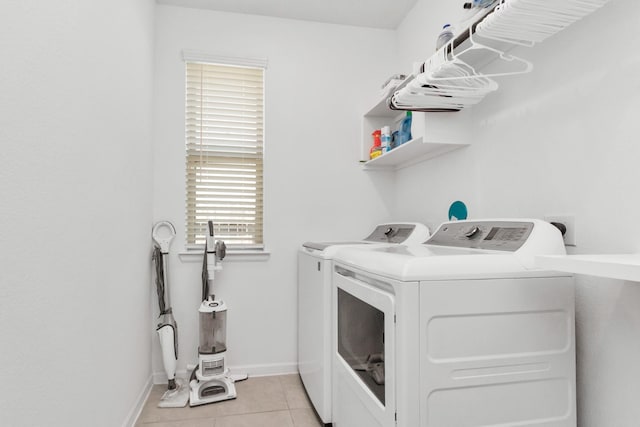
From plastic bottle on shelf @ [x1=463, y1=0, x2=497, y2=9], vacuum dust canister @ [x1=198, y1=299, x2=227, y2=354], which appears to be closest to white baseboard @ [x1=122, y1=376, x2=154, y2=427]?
vacuum dust canister @ [x1=198, y1=299, x2=227, y2=354]

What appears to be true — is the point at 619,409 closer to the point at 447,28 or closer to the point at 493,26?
the point at 493,26

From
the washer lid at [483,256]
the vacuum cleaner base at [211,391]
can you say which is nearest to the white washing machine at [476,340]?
the washer lid at [483,256]

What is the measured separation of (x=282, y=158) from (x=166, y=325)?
1.39 metres

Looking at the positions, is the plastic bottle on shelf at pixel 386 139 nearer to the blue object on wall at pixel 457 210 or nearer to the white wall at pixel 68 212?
the blue object on wall at pixel 457 210

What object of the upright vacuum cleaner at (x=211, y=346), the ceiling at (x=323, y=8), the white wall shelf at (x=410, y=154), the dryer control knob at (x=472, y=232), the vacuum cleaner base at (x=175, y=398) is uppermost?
the ceiling at (x=323, y=8)

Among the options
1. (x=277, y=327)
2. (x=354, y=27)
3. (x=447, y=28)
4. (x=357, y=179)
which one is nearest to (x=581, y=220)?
(x=447, y=28)

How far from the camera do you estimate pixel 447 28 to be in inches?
74.0

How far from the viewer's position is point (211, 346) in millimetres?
2537

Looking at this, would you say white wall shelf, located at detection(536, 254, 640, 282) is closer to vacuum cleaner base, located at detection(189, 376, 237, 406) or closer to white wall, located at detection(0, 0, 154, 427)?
white wall, located at detection(0, 0, 154, 427)

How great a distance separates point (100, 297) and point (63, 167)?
2.00 feet

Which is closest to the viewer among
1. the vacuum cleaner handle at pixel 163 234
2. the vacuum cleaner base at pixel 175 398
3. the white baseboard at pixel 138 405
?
the white baseboard at pixel 138 405

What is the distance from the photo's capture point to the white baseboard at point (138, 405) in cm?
203

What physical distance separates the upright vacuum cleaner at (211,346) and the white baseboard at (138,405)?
0.88 feet

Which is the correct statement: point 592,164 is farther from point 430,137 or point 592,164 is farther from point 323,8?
point 323,8
